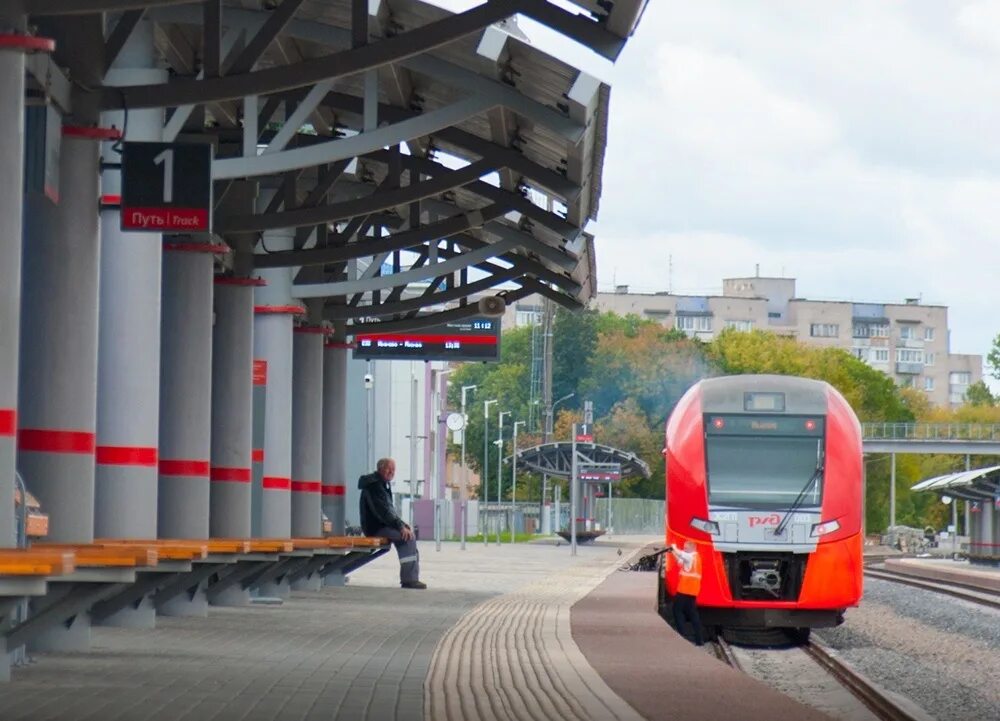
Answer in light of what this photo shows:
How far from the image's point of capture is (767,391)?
2133 cm

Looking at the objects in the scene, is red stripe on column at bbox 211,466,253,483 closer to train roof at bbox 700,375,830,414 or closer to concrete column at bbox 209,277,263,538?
concrete column at bbox 209,277,263,538

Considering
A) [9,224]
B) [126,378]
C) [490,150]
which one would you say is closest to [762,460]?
[490,150]

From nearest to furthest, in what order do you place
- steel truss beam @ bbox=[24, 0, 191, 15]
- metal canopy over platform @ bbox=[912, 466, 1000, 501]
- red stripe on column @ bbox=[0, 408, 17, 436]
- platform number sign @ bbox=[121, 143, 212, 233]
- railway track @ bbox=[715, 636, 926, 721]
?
red stripe on column @ bbox=[0, 408, 17, 436], steel truss beam @ bbox=[24, 0, 191, 15], platform number sign @ bbox=[121, 143, 212, 233], railway track @ bbox=[715, 636, 926, 721], metal canopy over platform @ bbox=[912, 466, 1000, 501]

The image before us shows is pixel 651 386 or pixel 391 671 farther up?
pixel 651 386

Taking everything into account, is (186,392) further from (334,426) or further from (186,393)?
(334,426)

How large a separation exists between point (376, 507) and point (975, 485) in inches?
1342

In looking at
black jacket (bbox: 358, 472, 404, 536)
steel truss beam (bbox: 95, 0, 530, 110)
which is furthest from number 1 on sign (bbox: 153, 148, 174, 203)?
black jacket (bbox: 358, 472, 404, 536)

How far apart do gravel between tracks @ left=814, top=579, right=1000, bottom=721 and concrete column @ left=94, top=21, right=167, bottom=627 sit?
5.64 meters

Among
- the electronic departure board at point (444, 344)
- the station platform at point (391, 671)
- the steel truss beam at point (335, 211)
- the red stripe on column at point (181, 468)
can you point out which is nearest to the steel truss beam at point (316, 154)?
the steel truss beam at point (335, 211)

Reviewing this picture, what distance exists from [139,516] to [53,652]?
2.05 meters

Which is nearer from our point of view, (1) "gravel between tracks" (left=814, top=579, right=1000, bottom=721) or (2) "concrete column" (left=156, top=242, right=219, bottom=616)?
(1) "gravel between tracks" (left=814, top=579, right=1000, bottom=721)

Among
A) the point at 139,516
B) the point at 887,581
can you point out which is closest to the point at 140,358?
the point at 139,516

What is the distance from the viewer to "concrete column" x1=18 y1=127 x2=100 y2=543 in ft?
40.8

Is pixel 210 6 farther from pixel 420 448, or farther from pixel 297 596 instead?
pixel 420 448
